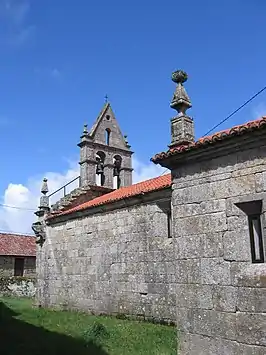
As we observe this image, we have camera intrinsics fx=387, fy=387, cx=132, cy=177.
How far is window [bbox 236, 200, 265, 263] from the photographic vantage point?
17.0ft

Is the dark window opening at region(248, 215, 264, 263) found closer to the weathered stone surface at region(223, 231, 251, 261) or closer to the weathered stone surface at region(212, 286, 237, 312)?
the weathered stone surface at region(223, 231, 251, 261)

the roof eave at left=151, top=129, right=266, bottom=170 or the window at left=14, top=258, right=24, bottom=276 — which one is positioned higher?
the roof eave at left=151, top=129, right=266, bottom=170

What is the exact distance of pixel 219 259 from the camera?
552cm

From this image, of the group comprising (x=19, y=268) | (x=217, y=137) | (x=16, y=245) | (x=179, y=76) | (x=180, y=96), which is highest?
(x=179, y=76)

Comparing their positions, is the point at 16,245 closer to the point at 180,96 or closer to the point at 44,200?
the point at 44,200

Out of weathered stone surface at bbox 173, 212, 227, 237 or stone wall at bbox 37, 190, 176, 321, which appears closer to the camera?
weathered stone surface at bbox 173, 212, 227, 237

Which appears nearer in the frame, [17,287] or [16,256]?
[17,287]

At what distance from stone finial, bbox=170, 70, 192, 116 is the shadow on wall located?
476 centimetres

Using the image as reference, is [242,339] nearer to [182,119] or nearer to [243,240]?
[243,240]

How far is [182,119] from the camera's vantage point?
22.2ft

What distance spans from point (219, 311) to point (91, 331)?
13.8 ft

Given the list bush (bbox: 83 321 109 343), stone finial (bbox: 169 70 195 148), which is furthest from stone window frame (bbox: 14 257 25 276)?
stone finial (bbox: 169 70 195 148)

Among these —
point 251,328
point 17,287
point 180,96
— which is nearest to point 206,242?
point 251,328

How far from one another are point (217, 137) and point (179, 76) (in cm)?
191
